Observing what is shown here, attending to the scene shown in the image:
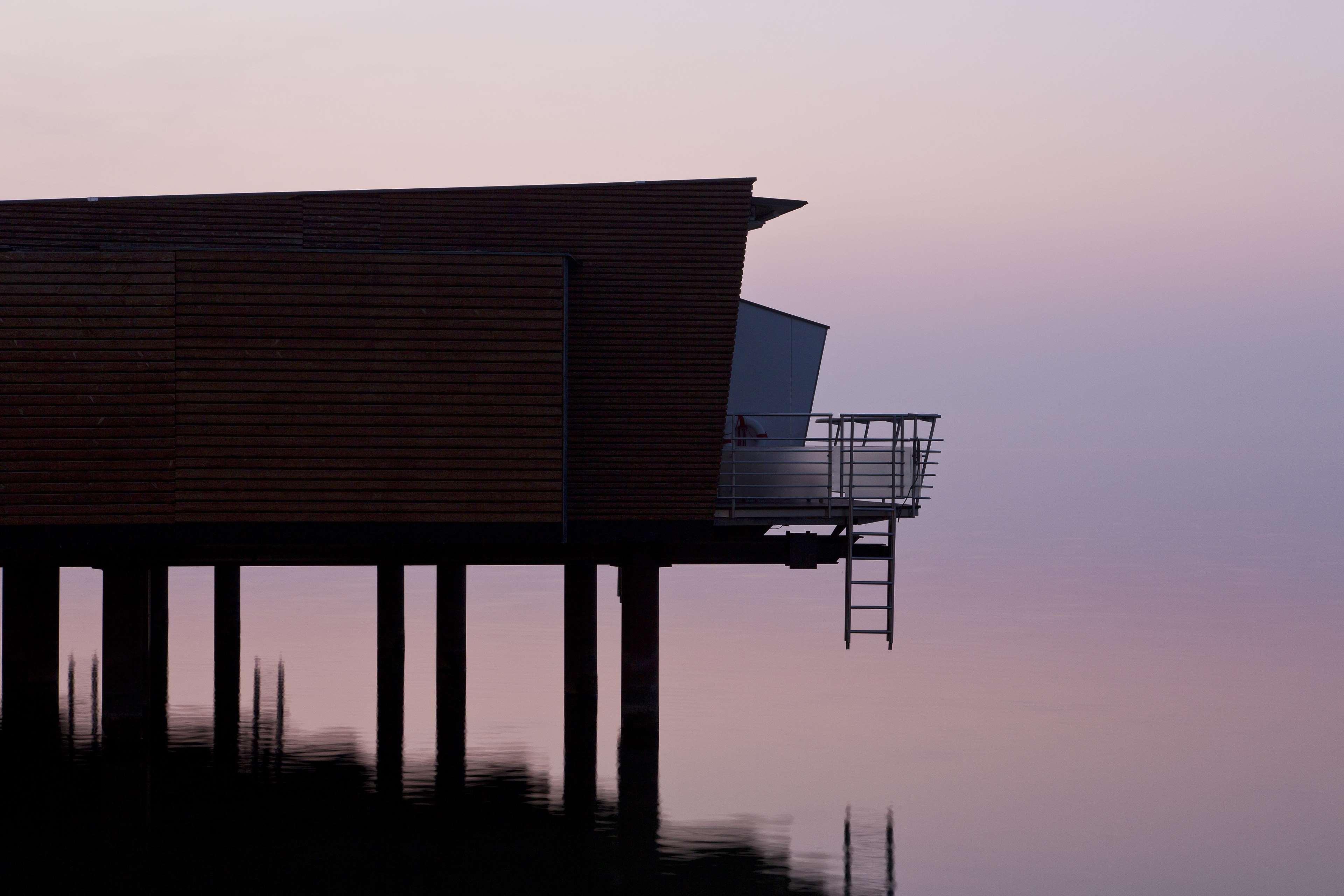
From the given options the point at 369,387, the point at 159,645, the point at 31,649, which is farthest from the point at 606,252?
the point at 159,645

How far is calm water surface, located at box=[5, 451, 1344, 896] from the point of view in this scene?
18.2 meters

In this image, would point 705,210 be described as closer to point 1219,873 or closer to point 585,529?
point 585,529

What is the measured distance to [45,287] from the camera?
61.1 ft

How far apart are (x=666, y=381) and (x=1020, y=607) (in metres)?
40.2

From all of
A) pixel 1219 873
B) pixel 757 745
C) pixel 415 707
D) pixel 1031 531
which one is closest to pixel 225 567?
pixel 415 707

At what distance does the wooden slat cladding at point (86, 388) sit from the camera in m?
18.5

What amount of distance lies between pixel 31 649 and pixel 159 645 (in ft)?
19.7

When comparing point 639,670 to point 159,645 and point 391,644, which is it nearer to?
point 391,644

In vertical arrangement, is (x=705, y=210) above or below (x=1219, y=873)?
above

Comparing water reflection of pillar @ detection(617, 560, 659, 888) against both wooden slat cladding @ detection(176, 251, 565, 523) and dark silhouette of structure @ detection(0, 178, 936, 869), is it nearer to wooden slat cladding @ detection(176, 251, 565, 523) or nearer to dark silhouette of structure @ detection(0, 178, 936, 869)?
dark silhouette of structure @ detection(0, 178, 936, 869)

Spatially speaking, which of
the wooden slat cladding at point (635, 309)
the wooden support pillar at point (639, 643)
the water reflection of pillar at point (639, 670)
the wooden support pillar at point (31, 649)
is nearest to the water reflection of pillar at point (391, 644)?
the wooden support pillar at point (31, 649)

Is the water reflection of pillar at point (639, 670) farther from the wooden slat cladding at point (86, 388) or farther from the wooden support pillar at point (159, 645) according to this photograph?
the wooden support pillar at point (159, 645)

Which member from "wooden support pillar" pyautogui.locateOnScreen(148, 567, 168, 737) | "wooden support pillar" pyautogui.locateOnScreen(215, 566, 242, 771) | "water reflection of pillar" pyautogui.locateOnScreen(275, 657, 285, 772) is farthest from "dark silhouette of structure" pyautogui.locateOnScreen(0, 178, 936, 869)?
"wooden support pillar" pyautogui.locateOnScreen(215, 566, 242, 771)

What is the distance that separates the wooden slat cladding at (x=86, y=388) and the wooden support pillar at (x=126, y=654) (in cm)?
188
